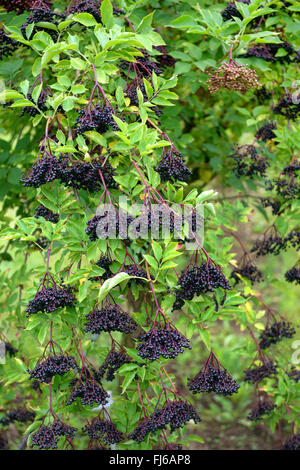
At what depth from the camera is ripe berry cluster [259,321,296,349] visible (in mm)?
2766

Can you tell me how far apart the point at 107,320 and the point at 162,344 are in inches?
8.3

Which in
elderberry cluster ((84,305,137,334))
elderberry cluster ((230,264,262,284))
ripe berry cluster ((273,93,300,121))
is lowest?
elderberry cluster ((230,264,262,284))

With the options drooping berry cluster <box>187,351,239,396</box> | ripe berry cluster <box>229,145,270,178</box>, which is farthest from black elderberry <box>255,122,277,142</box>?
drooping berry cluster <box>187,351,239,396</box>

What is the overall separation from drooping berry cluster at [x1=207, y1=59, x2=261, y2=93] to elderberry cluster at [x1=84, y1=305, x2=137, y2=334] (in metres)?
1.07

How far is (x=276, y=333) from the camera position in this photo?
2791 mm

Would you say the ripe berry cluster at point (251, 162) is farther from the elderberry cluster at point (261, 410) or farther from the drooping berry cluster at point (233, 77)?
the elderberry cluster at point (261, 410)

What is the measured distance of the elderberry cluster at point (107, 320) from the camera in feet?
5.77

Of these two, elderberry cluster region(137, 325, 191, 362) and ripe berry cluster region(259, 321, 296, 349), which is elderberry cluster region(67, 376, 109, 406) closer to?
elderberry cluster region(137, 325, 191, 362)

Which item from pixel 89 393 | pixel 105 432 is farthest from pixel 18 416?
pixel 89 393

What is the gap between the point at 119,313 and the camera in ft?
5.96

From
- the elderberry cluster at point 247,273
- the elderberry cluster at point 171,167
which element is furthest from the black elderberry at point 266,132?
the elderberry cluster at point 171,167

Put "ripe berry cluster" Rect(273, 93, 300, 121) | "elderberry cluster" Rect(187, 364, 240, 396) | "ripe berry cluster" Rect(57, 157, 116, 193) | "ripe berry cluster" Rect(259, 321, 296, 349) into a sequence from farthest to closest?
"ripe berry cluster" Rect(259, 321, 296, 349) → "ripe berry cluster" Rect(273, 93, 300, 121) → "elderberry cluster" Rect(187, 364, 240, 396) → "ripe berry cluster" Rect(57, 157, 116, 193)

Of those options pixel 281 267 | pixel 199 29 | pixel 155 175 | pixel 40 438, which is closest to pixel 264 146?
pixel 199 29

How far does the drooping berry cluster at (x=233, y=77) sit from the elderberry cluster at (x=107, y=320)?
3.51 ft
